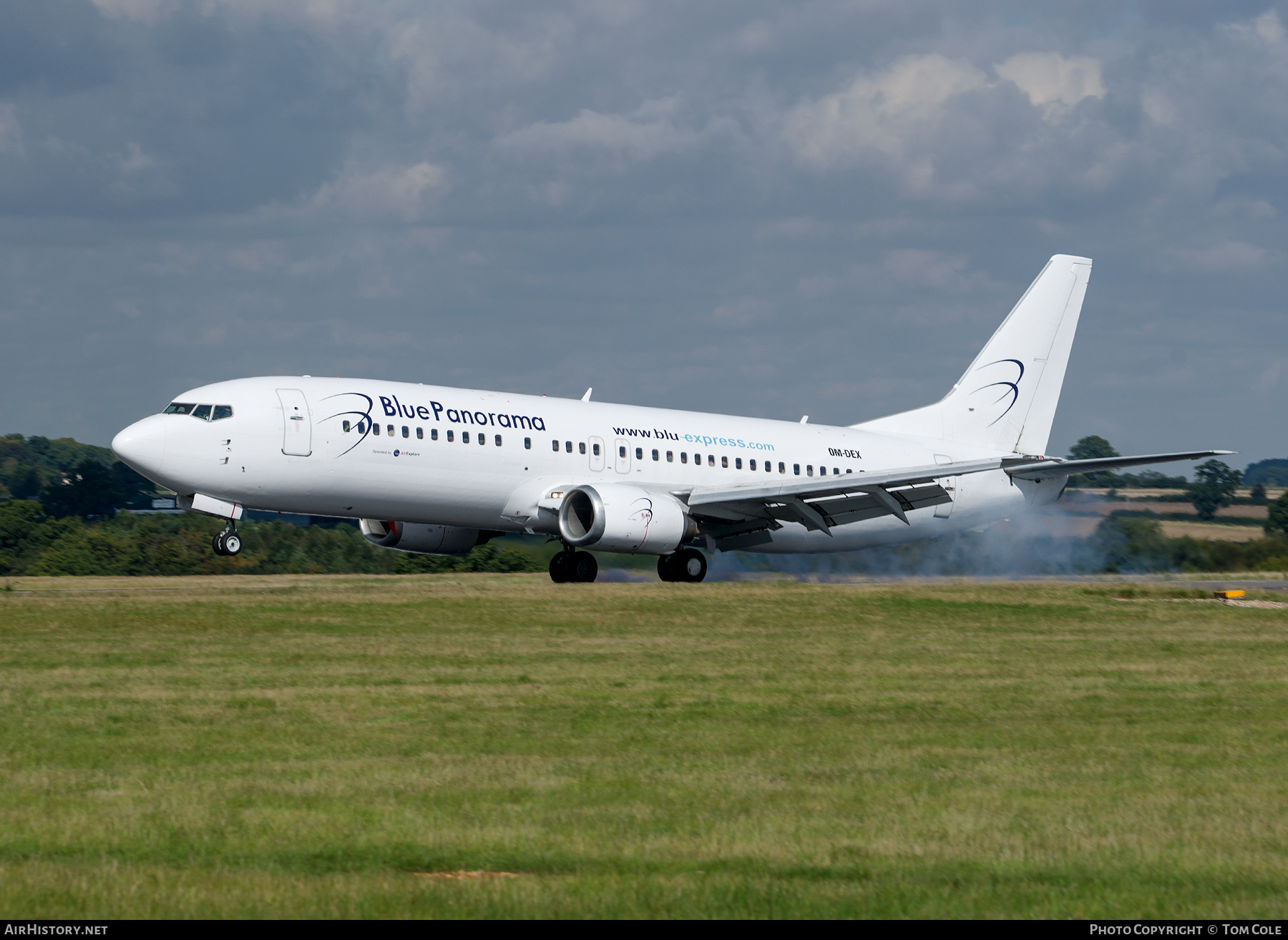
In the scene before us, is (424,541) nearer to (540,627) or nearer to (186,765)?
(540,627)

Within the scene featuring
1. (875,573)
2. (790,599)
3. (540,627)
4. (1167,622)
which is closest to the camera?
(540,627)

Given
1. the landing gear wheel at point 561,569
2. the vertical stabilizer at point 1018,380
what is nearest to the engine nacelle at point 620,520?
the landing gear wheel at point 561,569

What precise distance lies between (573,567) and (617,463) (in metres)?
2.59

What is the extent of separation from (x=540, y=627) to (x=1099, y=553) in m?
26.5

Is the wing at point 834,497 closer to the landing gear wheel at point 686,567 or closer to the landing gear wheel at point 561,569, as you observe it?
the landing gear wheel at point 686,567

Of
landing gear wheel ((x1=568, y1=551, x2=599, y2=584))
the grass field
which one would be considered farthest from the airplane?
the grass field

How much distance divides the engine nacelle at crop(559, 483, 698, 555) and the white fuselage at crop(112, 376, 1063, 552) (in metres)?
0.52

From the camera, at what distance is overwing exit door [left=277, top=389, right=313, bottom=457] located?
28703 mm

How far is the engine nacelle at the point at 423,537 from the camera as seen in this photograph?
1348 inches

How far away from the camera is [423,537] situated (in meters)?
34.5

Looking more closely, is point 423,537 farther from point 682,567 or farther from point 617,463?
point 682,567

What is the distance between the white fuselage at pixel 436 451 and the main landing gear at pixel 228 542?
0.76 meters

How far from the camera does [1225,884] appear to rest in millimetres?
8078
